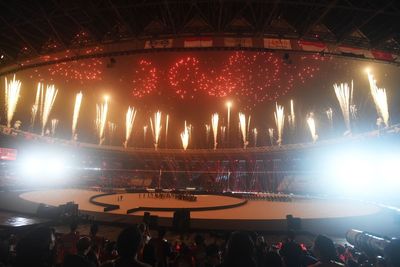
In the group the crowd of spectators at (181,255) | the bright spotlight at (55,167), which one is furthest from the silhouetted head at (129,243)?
the bright spotlight at (55,167)

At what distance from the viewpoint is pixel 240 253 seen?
3.02 metres

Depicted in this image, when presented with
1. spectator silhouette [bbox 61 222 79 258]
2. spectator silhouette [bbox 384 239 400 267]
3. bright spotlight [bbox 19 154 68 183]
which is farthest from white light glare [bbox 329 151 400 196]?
bright spotlight [bbox 19 154 68 183]

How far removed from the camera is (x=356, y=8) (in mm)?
10977

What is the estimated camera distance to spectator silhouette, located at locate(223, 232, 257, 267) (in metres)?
2.97

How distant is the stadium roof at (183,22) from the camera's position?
1187 centimetres

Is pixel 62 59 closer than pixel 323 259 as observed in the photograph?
No

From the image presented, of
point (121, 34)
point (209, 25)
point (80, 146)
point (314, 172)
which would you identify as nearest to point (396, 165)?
point (314, 172)

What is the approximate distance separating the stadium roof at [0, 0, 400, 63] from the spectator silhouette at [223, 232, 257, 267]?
11.0m

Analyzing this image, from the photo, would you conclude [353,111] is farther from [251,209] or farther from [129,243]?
[129,243]

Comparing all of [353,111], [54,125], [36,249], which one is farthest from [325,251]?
[54,125]

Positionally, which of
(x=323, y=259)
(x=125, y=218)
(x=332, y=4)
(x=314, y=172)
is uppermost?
(x=332, y=4)

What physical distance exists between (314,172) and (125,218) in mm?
28907

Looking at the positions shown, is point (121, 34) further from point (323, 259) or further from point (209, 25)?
point (323, 259)

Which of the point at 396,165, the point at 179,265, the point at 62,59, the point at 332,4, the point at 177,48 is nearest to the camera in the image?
the point at 179,265
